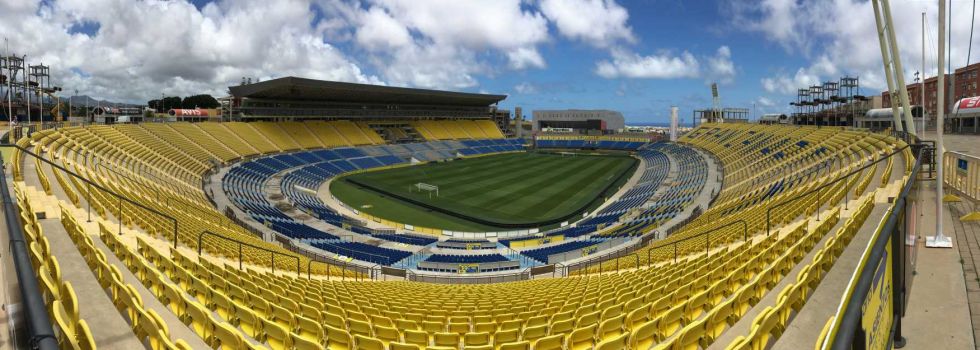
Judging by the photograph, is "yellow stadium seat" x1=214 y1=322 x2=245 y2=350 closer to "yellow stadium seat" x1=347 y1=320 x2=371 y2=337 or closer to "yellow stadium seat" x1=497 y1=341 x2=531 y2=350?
"yellow stadium seat" x1=347 y1=320 x2=371 y2=337

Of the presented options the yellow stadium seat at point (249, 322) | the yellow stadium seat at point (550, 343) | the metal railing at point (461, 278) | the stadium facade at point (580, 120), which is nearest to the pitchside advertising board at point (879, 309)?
the yellow stadium seat at point (550, 343)

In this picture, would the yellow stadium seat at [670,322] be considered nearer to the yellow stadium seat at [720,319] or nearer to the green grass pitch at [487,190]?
the yellow stadium seat at [720,319]

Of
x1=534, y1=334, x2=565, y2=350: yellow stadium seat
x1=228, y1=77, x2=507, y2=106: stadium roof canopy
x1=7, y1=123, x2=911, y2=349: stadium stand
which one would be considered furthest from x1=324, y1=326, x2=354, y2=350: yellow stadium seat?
x1=228, y1=77, x2=507, y2=106: stadium roof canopy

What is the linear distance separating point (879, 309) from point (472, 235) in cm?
2796

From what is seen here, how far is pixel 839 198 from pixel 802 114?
3175 inches

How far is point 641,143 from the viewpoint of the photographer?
89.8m

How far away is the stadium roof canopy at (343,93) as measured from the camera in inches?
2266

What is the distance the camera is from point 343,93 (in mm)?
67562

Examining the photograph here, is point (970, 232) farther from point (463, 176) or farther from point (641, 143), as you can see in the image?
point (641, 143)

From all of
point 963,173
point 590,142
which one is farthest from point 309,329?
point 590,142

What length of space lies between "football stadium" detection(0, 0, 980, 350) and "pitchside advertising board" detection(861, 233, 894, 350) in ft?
0.17

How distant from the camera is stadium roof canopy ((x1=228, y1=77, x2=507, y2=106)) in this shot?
5756cm

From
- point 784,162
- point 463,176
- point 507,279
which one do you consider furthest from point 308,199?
point 784,162

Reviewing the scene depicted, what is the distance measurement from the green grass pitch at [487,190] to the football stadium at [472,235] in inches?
15.6
